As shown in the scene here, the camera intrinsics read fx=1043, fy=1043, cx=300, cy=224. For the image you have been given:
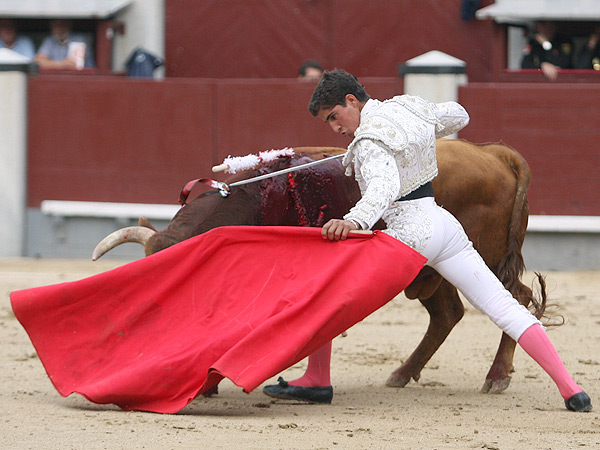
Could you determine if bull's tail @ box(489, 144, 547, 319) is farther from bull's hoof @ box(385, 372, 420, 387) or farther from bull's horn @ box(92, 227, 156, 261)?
bull's horn @ box(92, 227, 156, 261)

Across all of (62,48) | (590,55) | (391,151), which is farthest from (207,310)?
(62,48)

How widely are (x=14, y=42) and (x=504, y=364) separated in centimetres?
676

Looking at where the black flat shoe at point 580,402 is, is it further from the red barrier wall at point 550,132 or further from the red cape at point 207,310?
the red barrier wall at point 550,132

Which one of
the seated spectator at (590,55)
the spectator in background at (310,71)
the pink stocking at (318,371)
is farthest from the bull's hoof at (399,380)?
the seated spectator at (590,55)

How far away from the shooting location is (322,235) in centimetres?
352

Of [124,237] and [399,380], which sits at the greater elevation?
[124,237]

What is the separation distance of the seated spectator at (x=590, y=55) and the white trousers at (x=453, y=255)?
548 cm

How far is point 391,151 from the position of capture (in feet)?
11.1

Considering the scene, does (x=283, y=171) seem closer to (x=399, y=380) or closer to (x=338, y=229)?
(x=338, y=229)

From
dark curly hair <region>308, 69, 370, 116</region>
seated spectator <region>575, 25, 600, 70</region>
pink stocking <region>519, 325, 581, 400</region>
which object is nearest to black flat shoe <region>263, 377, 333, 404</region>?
pink stocking <region>519, 325, 581, 400</region>

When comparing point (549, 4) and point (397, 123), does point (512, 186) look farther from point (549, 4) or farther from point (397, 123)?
point (549, 4)

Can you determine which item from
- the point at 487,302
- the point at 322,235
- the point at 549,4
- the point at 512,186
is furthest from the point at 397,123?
the point at 549,4

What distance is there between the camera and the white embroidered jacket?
10.8 ft

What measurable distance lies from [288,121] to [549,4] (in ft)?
9.02
